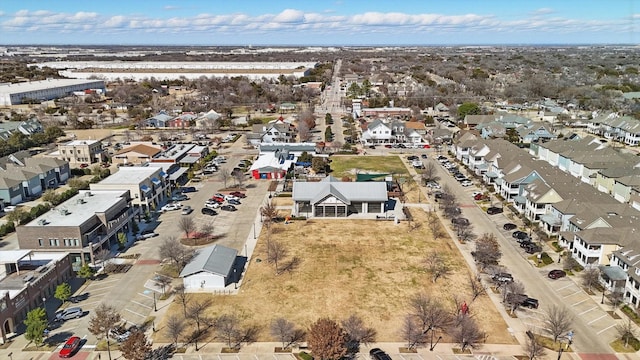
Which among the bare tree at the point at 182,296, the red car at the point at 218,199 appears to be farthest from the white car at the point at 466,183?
the bare tree at the point at 182,296

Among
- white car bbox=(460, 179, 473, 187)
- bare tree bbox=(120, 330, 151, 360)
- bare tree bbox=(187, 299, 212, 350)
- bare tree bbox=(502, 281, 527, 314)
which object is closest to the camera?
bare tree bbox=(120, 330, 151, 360)

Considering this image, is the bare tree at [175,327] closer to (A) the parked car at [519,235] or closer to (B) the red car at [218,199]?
(B) the red car at [218,199]

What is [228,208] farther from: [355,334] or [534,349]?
[534,349]

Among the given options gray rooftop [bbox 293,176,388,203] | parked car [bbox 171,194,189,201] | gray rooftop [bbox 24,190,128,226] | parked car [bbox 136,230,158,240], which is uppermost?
gray rooftop [bbox 24,190,128,226]

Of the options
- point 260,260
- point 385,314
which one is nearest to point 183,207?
point 260,260

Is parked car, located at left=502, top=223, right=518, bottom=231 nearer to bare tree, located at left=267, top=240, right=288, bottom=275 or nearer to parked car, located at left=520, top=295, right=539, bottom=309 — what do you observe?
parked car, located at left=520, top=295, right=539, bottom=309

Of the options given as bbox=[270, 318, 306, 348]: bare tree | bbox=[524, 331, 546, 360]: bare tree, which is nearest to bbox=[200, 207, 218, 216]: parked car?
bbox=[270, 318, 306, 348]: bare tree

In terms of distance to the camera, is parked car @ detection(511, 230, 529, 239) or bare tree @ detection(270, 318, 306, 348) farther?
parked car @ detection(511, 230, 529, 239)

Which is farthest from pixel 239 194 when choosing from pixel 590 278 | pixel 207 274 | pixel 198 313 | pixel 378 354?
pixel 590 278
